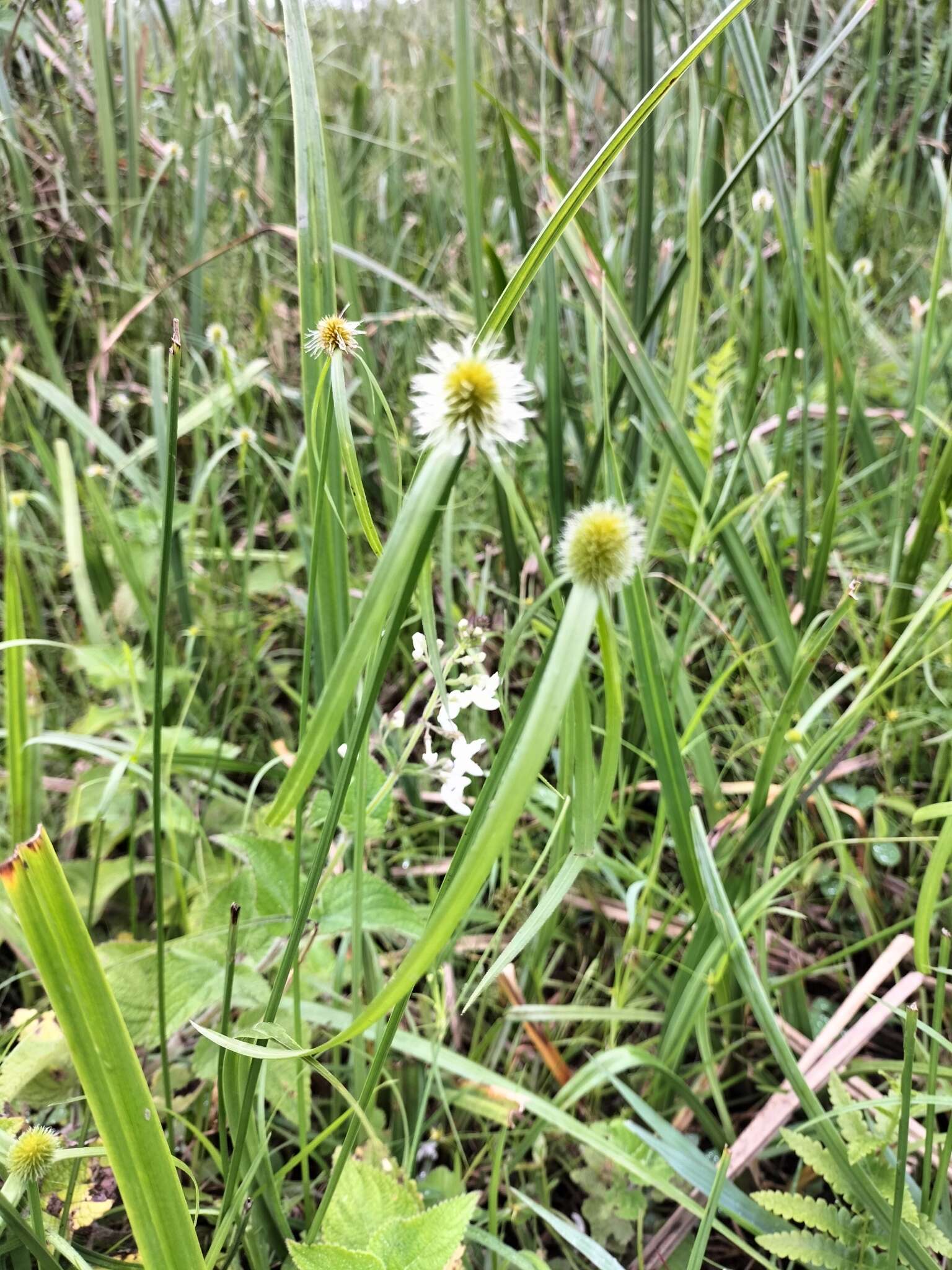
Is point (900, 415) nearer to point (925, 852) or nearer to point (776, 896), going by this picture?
point (925, 852)

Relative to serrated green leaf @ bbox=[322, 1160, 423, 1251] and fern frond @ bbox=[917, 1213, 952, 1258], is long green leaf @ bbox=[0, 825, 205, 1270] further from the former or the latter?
fern frond @ bbox=[917, 1213, 952, 1258]

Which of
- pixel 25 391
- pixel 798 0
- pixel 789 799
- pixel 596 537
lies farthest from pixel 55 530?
pixel 798 0

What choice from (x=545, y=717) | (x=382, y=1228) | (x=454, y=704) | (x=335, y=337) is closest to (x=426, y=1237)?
(x=382, y=1228)

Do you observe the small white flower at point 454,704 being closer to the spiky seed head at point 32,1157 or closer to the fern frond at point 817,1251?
the spiky seed head at point 32,1157

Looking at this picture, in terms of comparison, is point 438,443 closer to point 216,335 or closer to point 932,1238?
point 932,1238

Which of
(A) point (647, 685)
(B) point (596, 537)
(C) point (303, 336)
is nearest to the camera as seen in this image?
(B) point (596, 537)

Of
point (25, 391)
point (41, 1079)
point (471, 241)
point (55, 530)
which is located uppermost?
point (25, 391)

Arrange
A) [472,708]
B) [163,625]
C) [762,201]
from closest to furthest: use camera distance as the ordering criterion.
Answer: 1. [163,625]
2. [472,708]
3. [762,201]
